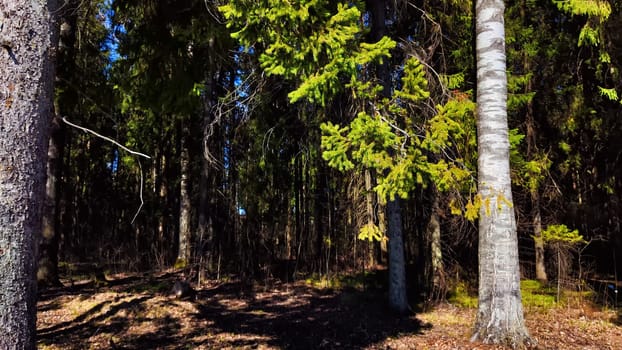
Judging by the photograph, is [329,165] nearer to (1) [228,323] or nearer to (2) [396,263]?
(2) [396,263]

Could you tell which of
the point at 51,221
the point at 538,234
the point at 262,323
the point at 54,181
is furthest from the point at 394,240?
the point at 54,181

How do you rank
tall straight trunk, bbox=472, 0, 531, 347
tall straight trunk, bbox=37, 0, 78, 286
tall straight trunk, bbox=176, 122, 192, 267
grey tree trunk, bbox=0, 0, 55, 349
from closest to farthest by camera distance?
grey tree trunk, bbox=0, 0, 55, 349, tall straight trunk, bbox=472, 0, 531, 347, tall straight trunk, bbox=37, 0, 78, 286, tall straight trunk, bbox=176, 122, 192, 267

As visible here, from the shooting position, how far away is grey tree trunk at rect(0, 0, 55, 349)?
2637mm

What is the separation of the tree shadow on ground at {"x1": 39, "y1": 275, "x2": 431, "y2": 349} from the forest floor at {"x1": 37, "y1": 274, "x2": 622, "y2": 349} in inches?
0.6

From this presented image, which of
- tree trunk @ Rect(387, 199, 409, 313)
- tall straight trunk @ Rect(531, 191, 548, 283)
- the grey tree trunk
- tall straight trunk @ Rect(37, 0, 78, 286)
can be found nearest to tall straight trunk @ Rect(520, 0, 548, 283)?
tall straight trunk @ Rect(531, 191, 548, 283)

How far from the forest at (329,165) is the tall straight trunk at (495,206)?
29mm

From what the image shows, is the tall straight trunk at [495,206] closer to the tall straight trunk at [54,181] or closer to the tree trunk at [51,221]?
the tall straight trunk at [54,181]

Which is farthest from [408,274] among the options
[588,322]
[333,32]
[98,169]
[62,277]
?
[98,169]

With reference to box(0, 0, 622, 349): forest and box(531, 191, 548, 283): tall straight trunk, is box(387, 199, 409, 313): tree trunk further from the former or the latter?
box(531, 191, 548, 283): tall straight trunk

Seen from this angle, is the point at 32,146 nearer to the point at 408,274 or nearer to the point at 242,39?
the point at 242,39

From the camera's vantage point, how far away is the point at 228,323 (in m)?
6.96

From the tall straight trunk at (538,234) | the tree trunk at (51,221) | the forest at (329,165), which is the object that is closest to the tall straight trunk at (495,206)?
the forest at (329,165)

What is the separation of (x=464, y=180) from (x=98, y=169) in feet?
62.0

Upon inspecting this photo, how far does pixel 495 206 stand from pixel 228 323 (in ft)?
16.5
